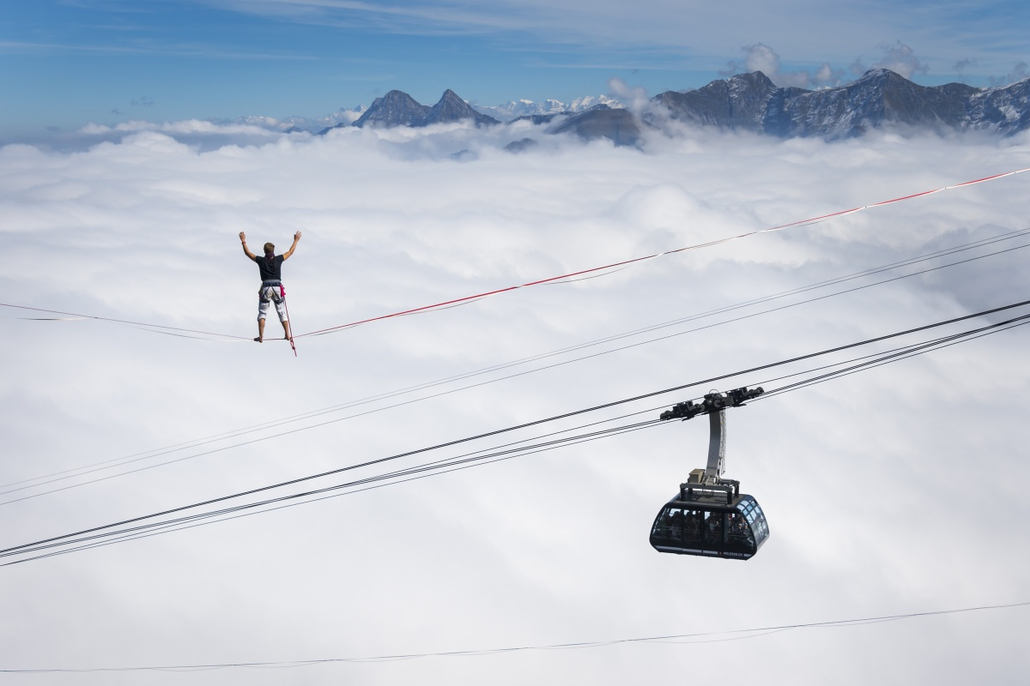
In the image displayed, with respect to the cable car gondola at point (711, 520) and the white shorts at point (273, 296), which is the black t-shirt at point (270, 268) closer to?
the white shorts at point (273, 296)

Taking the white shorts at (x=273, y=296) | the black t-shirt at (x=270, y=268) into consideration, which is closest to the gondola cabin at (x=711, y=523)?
the white shorts at (x=273, y=296)

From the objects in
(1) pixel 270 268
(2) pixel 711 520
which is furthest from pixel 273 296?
(2) pixel 711 520

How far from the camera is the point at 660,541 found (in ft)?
109

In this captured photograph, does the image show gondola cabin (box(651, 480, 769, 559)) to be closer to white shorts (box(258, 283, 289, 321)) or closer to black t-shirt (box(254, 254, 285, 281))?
white shorts (box(258, 283, 289, 321))

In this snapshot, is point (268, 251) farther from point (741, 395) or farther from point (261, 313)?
point (741, 395)

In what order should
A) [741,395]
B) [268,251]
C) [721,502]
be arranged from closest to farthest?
1. [741,395]
2. [721,502]
3. [268,251]

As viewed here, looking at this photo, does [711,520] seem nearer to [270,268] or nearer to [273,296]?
[273,296]

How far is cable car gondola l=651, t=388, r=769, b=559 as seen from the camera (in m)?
31.0

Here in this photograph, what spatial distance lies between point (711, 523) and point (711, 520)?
12 cm

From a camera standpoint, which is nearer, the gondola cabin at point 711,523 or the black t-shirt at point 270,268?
the gondola cabin at point 711,523

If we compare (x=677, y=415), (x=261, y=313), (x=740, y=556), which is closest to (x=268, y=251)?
(x=261, y=313)

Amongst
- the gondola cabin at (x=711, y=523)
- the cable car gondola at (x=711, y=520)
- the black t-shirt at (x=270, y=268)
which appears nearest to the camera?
the cable car gondola at (x=711, y=520)

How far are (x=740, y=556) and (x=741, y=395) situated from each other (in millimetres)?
11886

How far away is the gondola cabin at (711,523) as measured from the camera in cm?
3127
